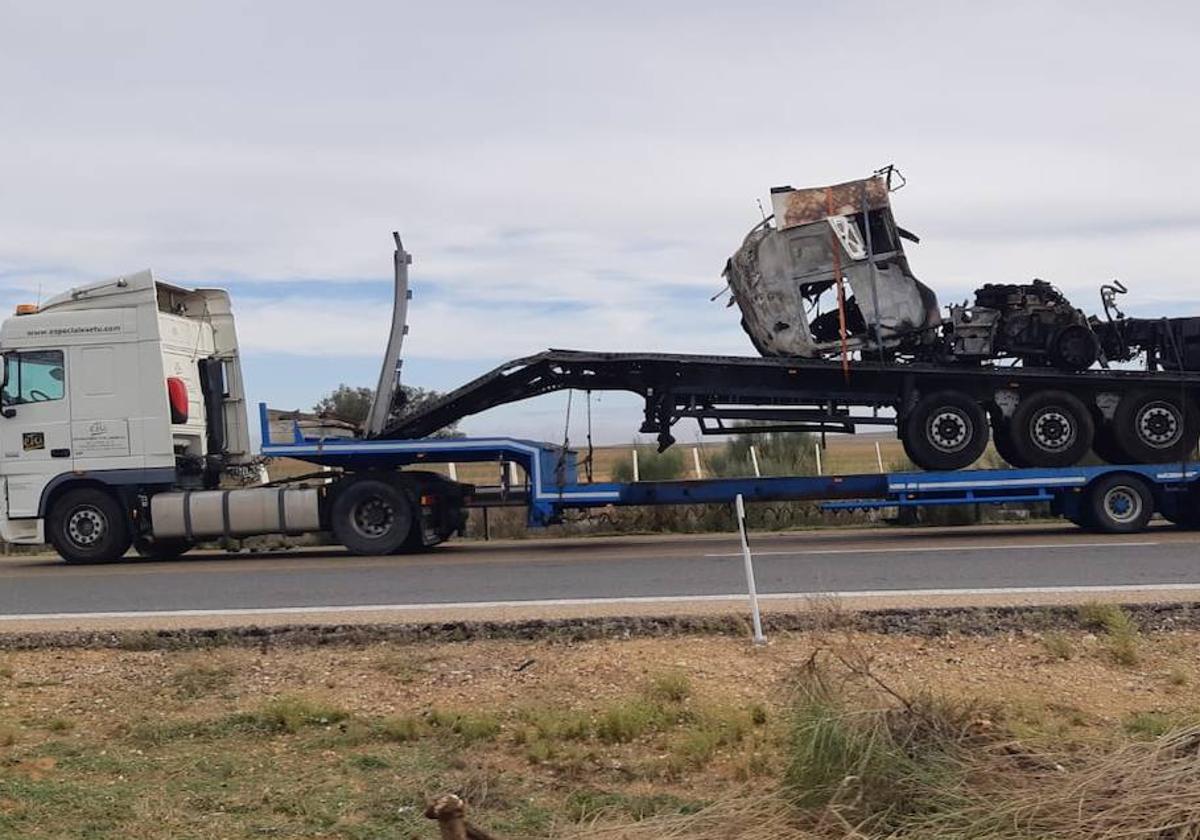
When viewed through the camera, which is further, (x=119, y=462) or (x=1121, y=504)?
(x=119, y=462)

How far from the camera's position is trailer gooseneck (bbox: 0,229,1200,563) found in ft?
55.9

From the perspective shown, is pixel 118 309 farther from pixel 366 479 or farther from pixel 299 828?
pixel 299 828

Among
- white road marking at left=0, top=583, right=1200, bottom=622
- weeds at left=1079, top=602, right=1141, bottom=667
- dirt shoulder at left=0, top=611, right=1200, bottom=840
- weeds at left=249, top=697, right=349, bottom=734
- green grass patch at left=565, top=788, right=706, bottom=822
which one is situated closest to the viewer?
green grass patch at left=565, top=788, right=706, bottom=822

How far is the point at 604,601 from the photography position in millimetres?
11078

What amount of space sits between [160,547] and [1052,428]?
11.6m

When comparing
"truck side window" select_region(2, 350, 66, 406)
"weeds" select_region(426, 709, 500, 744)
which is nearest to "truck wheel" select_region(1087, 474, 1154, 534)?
"weeds" select_region(426, 709, 500, 744)

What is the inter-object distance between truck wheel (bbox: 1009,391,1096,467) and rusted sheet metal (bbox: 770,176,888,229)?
3.17 m

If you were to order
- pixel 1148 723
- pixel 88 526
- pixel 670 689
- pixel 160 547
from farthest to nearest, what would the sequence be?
1. pixel 160 547
2. pixel 88 526
3. pixel 670 689
4. pixel 1148 723

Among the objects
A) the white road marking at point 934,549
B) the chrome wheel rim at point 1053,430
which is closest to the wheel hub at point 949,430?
the chrome wheel rim at point 1053,430

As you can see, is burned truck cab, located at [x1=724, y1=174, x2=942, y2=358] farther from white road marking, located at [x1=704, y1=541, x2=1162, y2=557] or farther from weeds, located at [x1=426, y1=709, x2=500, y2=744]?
weeds, located at [x1=426, y1=709, x2=500, y2=744]

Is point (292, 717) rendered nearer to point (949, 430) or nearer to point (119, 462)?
point (119, 462)

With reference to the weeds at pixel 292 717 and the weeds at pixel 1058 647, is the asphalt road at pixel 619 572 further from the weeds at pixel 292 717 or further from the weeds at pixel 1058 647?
the weeds at pixel 292 717

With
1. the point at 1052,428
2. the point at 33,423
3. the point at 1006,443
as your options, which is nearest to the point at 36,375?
the point at 33,423

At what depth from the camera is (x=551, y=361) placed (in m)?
17.0
